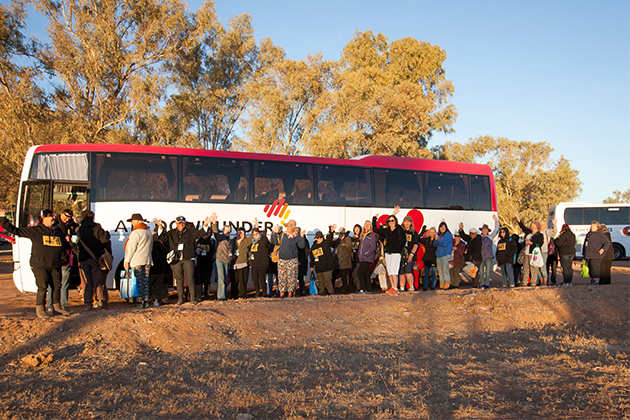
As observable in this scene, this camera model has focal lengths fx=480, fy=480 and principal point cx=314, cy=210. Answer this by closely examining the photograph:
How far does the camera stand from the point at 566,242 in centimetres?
1203

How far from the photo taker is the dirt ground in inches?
172

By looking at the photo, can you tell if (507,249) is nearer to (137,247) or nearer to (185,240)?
(185,240)

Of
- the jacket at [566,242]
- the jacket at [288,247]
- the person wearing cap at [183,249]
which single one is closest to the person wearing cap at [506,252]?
the jacket at [566,242]

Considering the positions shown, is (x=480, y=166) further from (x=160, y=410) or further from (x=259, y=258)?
(x=160, y=410)

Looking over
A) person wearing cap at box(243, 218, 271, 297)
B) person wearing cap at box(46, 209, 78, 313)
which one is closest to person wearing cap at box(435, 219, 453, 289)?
person wearing cap at box(243, 218, 271, 297)

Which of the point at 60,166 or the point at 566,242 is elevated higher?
the point at 60,166

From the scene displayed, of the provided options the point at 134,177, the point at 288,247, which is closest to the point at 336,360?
the point at 288,247

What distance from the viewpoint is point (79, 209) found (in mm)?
10844

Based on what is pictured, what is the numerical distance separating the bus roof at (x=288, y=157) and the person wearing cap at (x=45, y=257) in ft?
11.5

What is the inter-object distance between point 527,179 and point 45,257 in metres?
45.7

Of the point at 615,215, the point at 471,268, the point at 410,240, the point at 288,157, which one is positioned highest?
the point at 288,157

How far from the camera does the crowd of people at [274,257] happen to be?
8.77 metres

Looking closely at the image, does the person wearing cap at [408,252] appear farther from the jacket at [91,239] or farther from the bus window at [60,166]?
the bus window at [60,166]

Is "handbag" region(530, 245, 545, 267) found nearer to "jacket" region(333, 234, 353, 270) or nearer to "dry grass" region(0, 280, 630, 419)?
"dry grass" region(0, 280, 630, 419)
